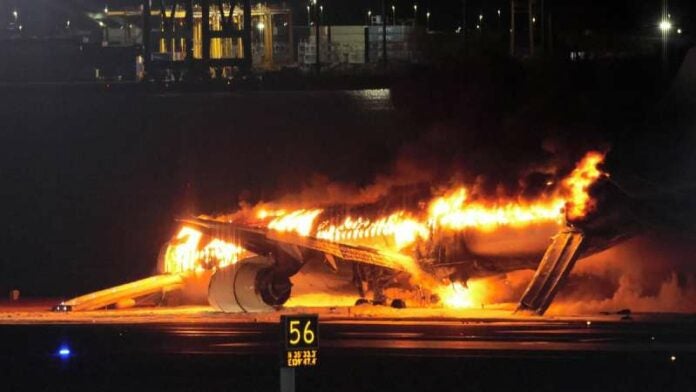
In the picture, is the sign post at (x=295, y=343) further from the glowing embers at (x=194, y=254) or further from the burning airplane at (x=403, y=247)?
the glowing embers at (x=194, y=254)

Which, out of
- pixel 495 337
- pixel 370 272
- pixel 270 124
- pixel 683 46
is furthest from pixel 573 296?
pixel 270 124

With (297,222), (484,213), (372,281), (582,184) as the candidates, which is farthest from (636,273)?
(297,222)

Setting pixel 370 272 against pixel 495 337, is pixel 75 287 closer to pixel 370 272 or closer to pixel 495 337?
pixel 370 272

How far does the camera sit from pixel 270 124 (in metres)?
107

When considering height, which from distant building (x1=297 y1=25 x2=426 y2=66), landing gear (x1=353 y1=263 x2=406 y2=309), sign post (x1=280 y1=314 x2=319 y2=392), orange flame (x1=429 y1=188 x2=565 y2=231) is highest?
distant building (x1=297 y1=25 x2=426 y2=66)

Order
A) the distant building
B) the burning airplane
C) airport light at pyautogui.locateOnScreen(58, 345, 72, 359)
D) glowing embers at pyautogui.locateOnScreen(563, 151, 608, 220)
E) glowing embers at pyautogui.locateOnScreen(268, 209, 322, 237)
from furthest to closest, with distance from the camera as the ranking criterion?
the distant building < glowing embers at pyautogui.locateOnScreen(268, 209, 322, 237) < the burning airplane < glowing embers at pyautogui.locateOnScreen(563, 151, 608, 220) < airport light at pyautogui.locateOnScreen(58, 345, 72, 359)

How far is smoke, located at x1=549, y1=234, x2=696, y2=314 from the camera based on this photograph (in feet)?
120

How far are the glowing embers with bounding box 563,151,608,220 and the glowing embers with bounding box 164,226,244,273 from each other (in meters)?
10.6

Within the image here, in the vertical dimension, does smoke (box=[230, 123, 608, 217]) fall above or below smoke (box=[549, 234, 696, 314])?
above

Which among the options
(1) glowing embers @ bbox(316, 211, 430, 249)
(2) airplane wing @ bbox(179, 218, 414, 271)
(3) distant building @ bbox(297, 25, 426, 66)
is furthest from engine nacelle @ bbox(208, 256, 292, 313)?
(3) distant building @ bbox(297, 25, 426, 66)

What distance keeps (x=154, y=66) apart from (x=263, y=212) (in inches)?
3182

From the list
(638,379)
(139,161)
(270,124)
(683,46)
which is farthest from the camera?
(270,124)

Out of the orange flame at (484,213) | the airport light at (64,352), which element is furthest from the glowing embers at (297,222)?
the airport light at (64,352)

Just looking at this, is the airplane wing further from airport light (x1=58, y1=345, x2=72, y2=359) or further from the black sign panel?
the black sign panel
